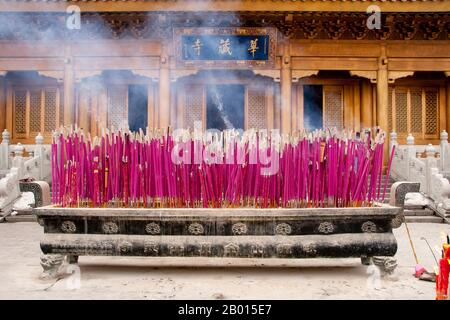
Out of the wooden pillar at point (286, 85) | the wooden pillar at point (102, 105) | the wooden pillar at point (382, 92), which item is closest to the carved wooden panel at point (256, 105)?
the wooden pillar at point (286, 85)

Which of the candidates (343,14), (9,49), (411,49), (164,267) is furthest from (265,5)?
(164,267)

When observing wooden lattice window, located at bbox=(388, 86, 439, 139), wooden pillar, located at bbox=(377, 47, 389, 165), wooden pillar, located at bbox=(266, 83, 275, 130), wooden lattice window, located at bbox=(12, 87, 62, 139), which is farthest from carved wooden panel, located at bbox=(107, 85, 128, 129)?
wooden lattice window, located at bbox=(388, 86, 439, 139)

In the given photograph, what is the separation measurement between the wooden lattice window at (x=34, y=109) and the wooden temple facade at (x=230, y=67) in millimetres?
28

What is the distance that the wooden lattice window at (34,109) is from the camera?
1105cm

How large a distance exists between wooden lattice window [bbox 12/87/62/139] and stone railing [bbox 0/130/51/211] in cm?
200

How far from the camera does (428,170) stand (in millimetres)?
7703

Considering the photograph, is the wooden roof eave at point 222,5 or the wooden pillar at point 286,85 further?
the wooden pillar at point 286,85

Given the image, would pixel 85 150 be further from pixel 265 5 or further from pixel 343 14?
pixel 343 14

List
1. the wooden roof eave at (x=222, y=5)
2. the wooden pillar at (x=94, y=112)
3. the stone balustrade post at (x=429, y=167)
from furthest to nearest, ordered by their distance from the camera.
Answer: the wooden pillar at (x=94, y=112) → the wooden roof eave at (x=222, y=5) → the stone balustrade post at (x=429, y=167)

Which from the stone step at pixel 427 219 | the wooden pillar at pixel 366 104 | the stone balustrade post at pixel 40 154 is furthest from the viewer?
the wooden pillar at pixel 366 104

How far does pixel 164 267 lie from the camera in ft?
12.0

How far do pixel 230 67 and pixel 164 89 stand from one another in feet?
5.68

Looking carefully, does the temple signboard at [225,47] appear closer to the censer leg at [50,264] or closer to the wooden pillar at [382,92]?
the wooden pillar at [382,92]

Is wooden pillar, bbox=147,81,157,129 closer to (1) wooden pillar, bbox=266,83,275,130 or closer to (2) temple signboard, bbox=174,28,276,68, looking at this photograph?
(2) temple signboard, bbox=174,28,276,68
